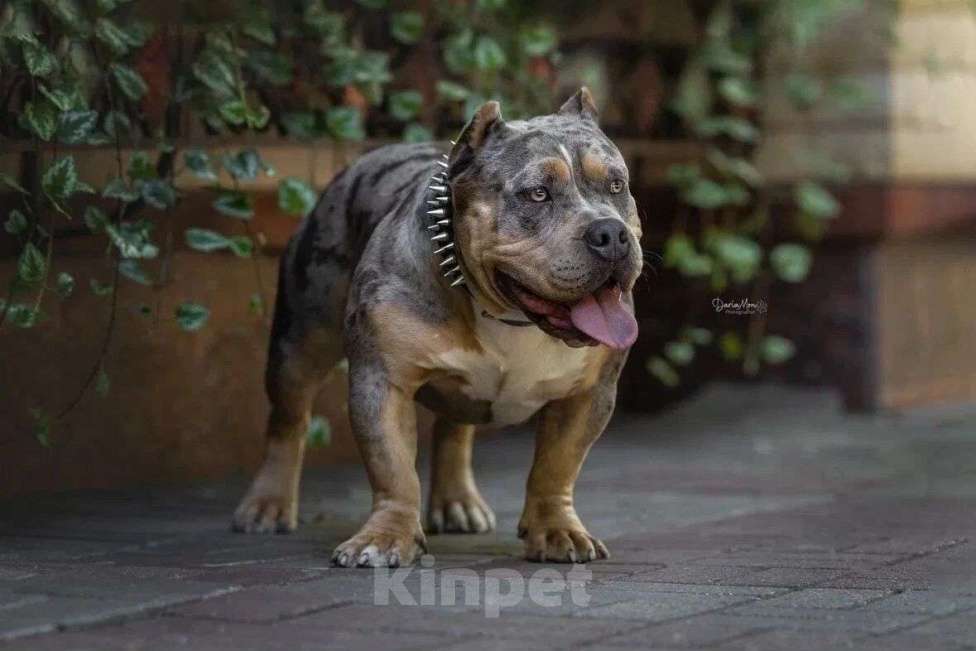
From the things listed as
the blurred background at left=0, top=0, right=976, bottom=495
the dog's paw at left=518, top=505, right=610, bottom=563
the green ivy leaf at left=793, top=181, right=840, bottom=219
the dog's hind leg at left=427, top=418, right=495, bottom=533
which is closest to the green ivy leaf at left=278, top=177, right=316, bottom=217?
the blurred background at left=0, top=0, right=976, bottom=495

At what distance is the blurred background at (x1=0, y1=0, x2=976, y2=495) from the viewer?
563 cm

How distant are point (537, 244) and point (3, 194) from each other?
1.97 m

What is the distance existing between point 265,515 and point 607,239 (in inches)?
62.5

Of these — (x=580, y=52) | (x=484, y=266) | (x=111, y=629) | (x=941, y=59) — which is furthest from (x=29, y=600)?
(x=941, y=59)

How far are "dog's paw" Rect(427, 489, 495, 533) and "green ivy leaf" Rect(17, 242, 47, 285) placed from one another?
1.30m

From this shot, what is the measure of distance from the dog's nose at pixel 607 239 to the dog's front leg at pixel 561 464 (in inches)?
26.1

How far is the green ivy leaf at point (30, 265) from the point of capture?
521 centimetres

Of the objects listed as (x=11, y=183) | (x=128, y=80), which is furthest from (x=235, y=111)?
(x=11, y=183)

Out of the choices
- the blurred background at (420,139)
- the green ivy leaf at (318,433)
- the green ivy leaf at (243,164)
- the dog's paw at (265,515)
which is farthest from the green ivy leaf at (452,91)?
the dog's paw at (265,515)

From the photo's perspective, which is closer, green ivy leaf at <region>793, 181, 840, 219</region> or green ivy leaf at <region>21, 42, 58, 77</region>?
green ivy leaf at <region>21, 42, 58, 77</region>

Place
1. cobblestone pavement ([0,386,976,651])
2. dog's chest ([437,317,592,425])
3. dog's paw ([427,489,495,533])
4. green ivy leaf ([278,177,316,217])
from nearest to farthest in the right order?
1. cobblestone pavement ([0,386,976,651])
2. dog's chest ([437,317,592,425])
3. dog's paw ([427,489,495,533])
4. green ivy leaf ([278,177,316,217])

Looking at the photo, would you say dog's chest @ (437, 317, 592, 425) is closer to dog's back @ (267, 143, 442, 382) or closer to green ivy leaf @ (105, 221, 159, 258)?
dog's back @ (267, 143, 442, 382)

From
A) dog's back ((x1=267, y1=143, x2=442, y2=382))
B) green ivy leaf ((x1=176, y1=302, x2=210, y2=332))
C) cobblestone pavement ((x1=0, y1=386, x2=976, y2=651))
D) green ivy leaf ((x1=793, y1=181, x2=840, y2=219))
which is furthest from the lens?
green ivy leaf ((x1=793, y1=181, x2=840, y2=219))

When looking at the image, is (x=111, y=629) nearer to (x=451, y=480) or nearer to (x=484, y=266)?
(x=484, y=266)
